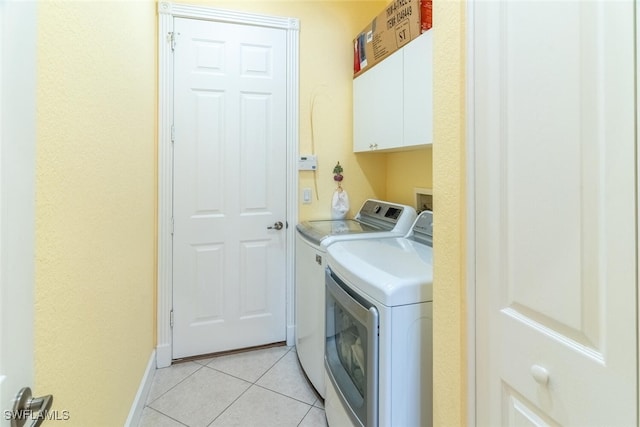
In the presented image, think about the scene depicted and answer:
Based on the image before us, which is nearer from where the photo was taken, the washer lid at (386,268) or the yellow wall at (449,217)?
the yellow wall at (449,217)

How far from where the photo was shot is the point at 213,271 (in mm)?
2342

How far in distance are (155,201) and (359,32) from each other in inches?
77.7

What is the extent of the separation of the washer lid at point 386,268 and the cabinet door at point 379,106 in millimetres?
671

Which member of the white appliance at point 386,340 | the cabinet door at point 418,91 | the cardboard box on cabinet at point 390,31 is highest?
the cardboard box on cabinet at point 390,31

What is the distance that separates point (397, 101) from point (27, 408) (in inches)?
75.9

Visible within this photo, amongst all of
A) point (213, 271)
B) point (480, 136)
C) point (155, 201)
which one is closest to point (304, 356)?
point (213, 271)

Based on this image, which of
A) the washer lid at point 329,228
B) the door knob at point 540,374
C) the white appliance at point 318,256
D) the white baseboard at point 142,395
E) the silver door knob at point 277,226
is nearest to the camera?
the door knob at point 540,374

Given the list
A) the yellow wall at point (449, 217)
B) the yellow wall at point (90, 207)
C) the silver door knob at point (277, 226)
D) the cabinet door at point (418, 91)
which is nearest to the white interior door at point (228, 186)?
the silver door knob at point (277, 226)

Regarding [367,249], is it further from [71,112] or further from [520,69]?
[71,112]

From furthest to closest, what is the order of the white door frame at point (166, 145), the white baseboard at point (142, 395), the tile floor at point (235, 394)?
the white door frame at point (166, 145), the tile floor at point (235, 394), the white baseboard at point (142, 395)

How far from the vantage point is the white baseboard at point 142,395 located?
5.27ft

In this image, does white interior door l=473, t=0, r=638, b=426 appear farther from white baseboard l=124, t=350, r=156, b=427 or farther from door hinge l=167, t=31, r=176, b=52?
door hinge l=167, t=31, r=176, b=52

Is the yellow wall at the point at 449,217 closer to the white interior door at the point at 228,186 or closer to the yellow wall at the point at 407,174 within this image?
the yellow wall at the point at 407,174

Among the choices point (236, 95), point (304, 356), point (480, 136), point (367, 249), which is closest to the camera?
point (480, 136)
